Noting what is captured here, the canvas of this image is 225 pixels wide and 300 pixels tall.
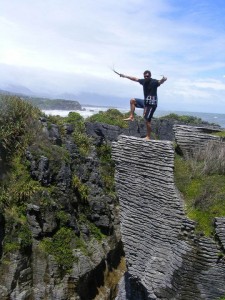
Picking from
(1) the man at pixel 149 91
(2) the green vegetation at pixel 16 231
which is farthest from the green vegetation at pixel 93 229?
(1) the man at pixel 149 91

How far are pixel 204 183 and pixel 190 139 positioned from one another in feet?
4.44

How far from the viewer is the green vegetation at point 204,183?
264 inches

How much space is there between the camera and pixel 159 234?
7074 millimetres

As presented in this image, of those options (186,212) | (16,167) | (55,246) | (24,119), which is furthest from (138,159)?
(24,119)

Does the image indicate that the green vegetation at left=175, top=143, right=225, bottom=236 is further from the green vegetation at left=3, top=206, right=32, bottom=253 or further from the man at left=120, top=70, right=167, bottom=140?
the green vegetation at left=3, top=206, right=32, bottom=253

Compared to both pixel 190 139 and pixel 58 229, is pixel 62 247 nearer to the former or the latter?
pixel 58 229

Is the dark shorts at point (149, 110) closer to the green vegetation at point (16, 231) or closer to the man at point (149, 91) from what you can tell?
the man at point (149, 91)

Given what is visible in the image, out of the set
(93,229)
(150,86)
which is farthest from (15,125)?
(150,86)

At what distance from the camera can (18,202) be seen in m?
12.4

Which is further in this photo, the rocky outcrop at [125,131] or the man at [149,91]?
the rocky outcrop at [125,131]

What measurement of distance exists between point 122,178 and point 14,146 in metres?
7.05

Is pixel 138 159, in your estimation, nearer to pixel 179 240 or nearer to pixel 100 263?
pixel 179 240

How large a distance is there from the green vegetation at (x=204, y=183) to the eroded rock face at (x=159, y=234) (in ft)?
0.72

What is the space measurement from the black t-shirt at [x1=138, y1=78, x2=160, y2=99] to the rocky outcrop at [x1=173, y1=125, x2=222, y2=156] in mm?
1503
